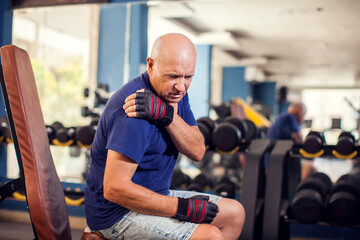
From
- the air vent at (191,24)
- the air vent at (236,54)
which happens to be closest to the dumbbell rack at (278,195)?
the air vent at (191,24)

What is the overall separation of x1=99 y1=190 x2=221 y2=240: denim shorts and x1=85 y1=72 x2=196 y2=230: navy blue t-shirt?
28 millimetres

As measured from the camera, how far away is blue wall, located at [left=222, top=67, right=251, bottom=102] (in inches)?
373

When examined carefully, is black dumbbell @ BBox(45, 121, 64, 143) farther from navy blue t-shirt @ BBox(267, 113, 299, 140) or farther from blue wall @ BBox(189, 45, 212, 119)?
blue wall @ BBox(189, 45, 212, 119)

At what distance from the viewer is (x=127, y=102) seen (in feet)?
3.78

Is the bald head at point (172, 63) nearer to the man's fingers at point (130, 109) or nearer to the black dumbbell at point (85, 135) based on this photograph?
the man's fingers at point (130, 109)

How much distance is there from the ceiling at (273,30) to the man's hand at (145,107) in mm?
1878

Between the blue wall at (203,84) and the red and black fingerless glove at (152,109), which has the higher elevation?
the blue wall at (203,84)

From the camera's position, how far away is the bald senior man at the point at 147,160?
1.12 metres

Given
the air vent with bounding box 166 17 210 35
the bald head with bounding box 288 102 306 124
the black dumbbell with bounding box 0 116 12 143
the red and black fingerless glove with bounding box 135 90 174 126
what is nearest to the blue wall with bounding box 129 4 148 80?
the black dumbbell with bounding box 0 116 12 143

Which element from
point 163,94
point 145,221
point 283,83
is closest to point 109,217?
point 145,221

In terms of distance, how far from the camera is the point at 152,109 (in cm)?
115

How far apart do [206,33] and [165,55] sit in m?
5.65

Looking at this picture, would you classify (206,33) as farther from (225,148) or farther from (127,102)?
(127,102)

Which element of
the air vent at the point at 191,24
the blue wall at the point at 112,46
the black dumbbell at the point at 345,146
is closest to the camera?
the black dumbbell at the point at 345,146
